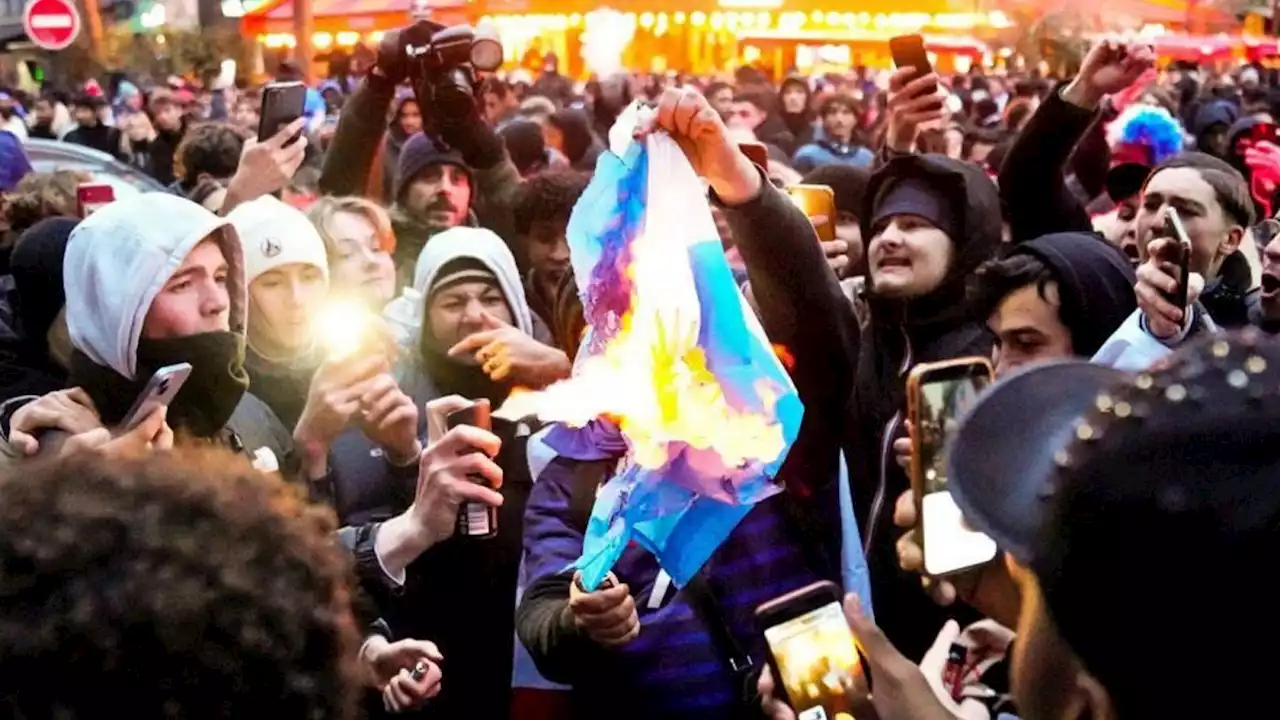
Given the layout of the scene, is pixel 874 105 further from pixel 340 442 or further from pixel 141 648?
pixel 141 648

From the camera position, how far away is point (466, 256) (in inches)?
136

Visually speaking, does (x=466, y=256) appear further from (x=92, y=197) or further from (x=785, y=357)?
(x=92, y=197)

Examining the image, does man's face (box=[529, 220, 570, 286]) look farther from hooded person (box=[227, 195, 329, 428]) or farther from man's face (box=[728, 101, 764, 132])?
man's face (box=[728, 101, 764, 132])

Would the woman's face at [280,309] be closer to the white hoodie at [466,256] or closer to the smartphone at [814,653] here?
the white hoodie at [466,256]

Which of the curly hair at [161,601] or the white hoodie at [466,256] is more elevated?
the curly hair at [161,601]

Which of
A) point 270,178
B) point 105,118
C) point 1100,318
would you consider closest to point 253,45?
point 105,118

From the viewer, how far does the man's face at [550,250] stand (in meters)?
4.27

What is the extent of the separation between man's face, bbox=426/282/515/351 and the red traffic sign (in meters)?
9.42

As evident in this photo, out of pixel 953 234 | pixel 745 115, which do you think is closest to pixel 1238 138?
pixel 745 115

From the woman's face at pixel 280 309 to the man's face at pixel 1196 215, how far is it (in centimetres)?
211

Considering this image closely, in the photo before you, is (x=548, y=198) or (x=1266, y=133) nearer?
(x=548, y=198)

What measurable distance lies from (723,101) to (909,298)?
662cm

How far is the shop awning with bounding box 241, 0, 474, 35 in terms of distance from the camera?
905 inches

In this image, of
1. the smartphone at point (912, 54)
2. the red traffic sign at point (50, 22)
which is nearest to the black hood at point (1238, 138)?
the smartphone at point (912, 54)
